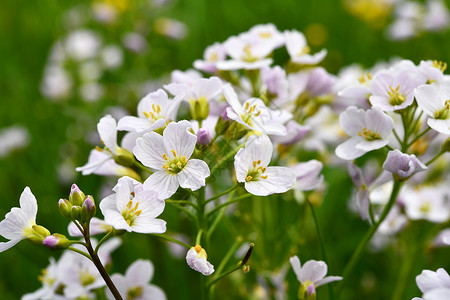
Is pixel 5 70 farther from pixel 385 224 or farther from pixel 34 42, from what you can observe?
pixel 385 224

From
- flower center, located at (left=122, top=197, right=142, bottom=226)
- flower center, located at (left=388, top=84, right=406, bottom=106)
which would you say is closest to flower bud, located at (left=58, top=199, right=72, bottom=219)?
flower center, located at (left=122, top=197, right=142, bottom=226)

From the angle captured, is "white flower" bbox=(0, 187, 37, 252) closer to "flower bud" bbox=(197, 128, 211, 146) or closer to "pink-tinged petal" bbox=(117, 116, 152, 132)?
"pink-tinged petal" bbox=(117, 116, 152, 132)

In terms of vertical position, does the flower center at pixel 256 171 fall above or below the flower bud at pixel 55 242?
below

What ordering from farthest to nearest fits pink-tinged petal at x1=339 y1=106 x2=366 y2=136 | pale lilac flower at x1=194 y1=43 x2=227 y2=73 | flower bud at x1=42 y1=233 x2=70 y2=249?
pale lilac flower at x1=194 y1=43 x2=227 y2=73
pink-tinged petal at x1=339 y1=106 x2=366 y2=136
flower bud at x1=42 y1=233 x2=70 y2=249

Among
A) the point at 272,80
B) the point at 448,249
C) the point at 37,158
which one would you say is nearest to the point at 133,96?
the point at 37,158

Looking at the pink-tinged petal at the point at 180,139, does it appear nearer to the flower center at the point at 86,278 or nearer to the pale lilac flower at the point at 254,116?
the pale lilac flower at the point at 254,116

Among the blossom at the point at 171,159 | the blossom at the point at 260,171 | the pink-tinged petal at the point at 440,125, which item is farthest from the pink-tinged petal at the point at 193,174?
the pink-tinged petal at the point at 440,125
